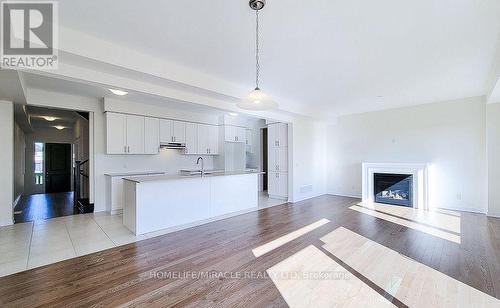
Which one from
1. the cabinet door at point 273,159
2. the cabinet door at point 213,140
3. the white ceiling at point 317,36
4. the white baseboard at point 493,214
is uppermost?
the white ceiling at point 317,36

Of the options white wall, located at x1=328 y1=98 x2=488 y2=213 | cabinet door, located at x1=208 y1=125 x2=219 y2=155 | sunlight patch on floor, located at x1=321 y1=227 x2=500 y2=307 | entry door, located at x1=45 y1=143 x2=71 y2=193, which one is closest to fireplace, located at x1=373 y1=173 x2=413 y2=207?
white wall, located at x1=328 y1=98 x2=488 y2=213

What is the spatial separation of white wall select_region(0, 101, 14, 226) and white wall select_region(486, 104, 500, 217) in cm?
989

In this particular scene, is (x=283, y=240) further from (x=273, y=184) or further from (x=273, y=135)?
(x=273, y=135)

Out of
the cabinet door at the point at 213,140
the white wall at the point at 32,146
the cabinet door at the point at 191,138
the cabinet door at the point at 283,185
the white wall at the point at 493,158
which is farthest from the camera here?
the white wall at the point at 32,146

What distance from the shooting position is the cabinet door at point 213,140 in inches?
281

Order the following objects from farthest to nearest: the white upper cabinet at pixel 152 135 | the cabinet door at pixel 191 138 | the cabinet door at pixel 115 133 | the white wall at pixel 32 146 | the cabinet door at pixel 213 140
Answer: the white wall at pixel 32 146 < the cabinet door at pixel 213 140 < the cabinet door at pixel 191 138 < the white upper cabinet at pixel 152 135 < the cabinet door at pixel 115 133

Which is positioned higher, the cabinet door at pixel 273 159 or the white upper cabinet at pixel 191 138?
the white upper cabinet at pixel 191 138

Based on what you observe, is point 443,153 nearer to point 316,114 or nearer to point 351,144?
point 351,144

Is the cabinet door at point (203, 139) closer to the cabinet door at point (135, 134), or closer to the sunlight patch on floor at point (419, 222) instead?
the cabinet door at point (135, 134)

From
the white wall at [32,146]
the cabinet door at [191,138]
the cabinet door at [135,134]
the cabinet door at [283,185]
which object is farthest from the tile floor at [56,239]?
the white wall at [32,146]

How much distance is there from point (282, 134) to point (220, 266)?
4.82m

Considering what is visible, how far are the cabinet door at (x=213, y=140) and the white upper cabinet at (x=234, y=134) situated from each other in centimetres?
31

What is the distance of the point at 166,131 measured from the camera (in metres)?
6.12

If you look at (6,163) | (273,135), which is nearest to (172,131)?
(273,135)
